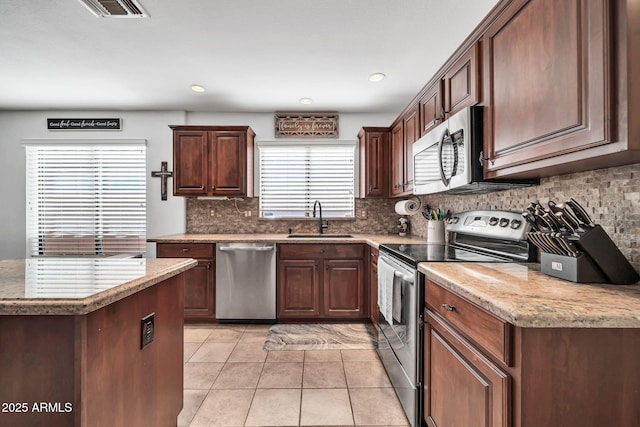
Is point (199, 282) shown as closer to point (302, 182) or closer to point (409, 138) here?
point (302, 182)

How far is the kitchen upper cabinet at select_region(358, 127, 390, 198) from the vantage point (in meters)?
3.64

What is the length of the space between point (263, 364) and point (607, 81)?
102 inches

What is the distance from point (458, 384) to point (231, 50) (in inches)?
108

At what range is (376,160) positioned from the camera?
3.65m

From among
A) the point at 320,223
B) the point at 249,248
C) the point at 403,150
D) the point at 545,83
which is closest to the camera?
the point at 545,83

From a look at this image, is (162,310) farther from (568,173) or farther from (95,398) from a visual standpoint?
(568,173)

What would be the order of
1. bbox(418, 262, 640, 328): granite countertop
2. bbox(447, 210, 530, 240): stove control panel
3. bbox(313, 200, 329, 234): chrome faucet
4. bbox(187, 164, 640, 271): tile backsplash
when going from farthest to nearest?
bbox(313, 200, 329, 234): chrome faucet, bbox(447, 210, 530, 240): stove control panel, bbox(187, 164, 640, 271): tile backsplash, bbox(418, 262, 640, 328): granite countertop

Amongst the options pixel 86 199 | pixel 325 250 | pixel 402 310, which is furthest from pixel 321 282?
pixel 86 199

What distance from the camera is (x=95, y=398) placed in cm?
99

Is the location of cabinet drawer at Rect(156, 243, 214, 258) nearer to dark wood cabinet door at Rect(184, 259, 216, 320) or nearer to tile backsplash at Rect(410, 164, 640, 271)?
dark wood cabinet door at Rect(184, 259, 216, 320)

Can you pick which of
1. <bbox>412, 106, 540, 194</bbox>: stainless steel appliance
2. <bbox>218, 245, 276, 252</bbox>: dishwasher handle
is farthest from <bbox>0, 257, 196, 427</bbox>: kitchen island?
<bbox>218, 245, 276, 252</bbox>: dishwasher handle

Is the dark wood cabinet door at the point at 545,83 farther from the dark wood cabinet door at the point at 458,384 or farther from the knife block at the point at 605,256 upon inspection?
the dark wood cabinet door at the point at 458,384

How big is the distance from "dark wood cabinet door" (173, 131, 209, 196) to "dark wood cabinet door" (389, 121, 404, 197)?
7.10 ft

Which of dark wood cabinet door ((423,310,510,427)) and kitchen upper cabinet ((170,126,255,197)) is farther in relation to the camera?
kitchen upper cabinet ((170,126,255,197))
